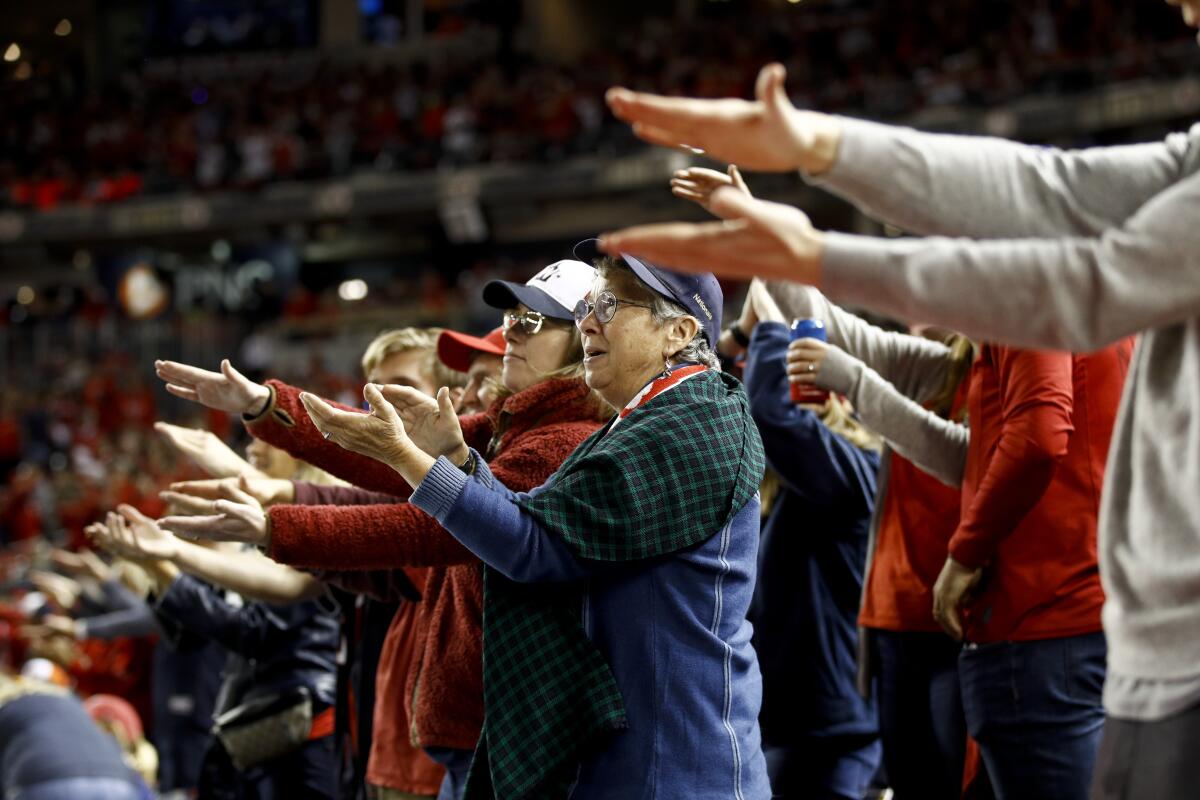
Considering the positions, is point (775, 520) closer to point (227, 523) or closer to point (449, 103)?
point (227, 523)

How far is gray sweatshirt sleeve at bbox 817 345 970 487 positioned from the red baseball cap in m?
0.84

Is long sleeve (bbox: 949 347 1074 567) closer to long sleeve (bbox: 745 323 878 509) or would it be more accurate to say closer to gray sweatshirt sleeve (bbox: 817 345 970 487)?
gray sweatshirt sleeve (bbox: 817 345 970 487)

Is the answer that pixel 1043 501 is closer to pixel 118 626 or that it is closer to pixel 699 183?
pixel 699 183

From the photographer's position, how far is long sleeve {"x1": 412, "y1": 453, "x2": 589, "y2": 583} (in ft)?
7.36

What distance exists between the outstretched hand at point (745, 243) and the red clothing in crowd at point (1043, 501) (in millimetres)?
1407

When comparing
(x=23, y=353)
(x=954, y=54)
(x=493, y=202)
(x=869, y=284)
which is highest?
(x=869, y=284)

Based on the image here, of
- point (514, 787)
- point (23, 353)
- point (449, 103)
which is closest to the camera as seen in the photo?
point (514, 787)

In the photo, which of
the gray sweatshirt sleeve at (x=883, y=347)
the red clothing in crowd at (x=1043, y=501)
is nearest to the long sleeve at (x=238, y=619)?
the gray sweatshirt sleeve at (x=883, y=347)

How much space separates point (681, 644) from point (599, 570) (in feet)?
0.67

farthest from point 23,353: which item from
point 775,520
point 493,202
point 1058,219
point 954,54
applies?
point 1058,219

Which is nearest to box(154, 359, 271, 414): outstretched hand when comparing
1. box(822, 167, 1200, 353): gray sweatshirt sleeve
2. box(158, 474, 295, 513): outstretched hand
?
box(158, 474, 295, 513): outstretched hand

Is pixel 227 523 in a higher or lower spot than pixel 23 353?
higher

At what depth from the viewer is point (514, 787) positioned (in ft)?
7.56

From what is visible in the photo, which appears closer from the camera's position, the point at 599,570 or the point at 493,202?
the point at 599,570
